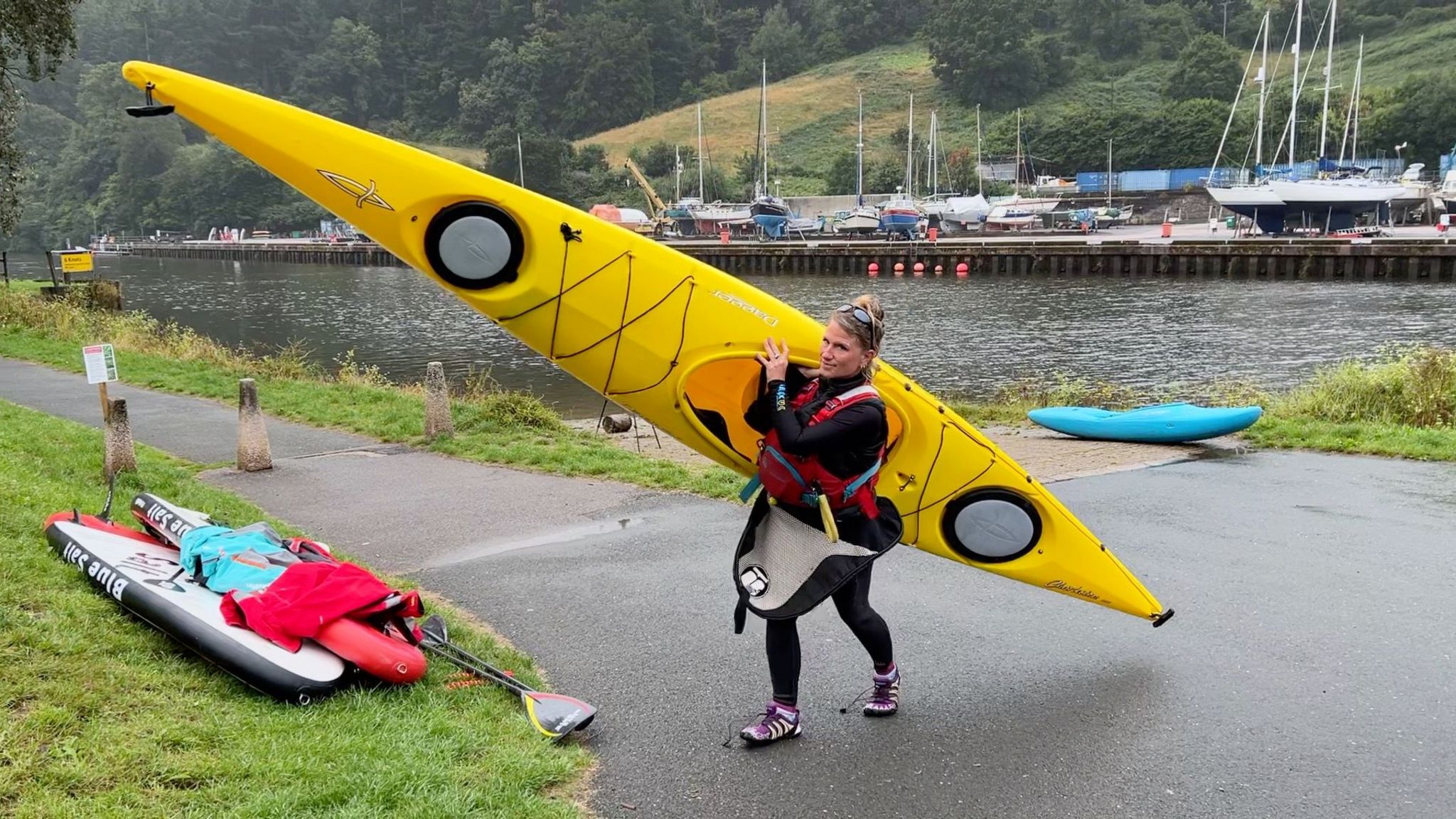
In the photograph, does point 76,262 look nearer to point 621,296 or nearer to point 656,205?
point 621,296

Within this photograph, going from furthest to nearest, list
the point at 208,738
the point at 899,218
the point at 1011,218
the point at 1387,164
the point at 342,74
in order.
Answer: the point at 342,74, the point at 1011,218, the point at 1387,164, the point at 899,218, the point at 208,738

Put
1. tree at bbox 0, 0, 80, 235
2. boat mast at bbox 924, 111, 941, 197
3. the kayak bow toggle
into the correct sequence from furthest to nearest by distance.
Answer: boat mast at bbox 924, 111, 941, 197 < tree at bbox 0, 0, 80, 235 < the kayak bow toggle

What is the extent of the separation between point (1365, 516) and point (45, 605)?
9126 mm

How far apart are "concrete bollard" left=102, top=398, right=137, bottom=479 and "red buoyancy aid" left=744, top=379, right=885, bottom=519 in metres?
6.63

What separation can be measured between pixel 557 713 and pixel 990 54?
4470 inches

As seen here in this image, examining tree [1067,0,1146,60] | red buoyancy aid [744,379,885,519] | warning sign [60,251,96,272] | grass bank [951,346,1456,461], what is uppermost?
tree [1067,0,1146,60]

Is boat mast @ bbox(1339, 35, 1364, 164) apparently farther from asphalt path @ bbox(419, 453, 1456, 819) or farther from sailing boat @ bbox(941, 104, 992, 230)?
asphalt path @ bbox(419, 453, 1456, 819)

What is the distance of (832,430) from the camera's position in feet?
13.2

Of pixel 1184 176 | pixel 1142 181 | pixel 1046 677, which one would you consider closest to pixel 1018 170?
pixel 1142 181

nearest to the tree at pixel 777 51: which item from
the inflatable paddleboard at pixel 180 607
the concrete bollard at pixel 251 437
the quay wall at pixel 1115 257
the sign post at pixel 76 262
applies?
the quay wall at pixel 1115 257

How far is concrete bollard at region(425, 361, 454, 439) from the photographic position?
1174cm

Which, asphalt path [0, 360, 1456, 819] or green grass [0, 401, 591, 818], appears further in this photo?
asphalt path [0, 360, 1456, 819]

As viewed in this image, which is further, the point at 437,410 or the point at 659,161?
the point at 659,161

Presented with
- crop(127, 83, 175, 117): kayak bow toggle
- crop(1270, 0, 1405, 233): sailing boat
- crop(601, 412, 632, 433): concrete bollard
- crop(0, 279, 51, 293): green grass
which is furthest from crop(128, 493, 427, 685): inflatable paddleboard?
crop(1270, 0, 1405, 233): sailing boat
